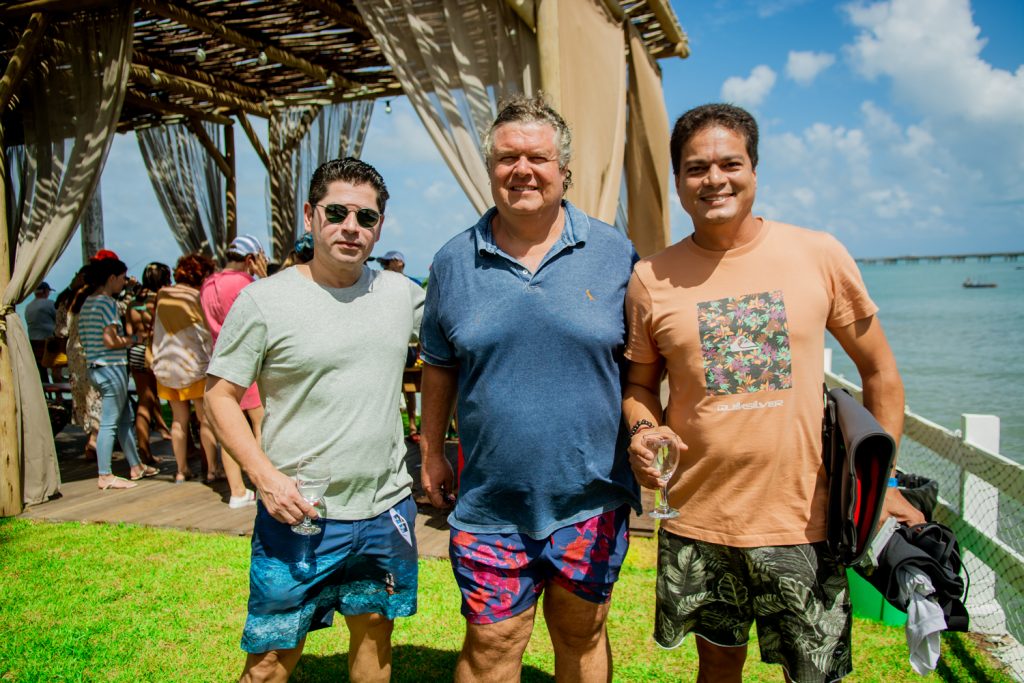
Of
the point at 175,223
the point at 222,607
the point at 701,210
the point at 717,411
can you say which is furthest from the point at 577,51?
the point at 175,223

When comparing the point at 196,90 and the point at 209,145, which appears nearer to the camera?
the point at 196,90

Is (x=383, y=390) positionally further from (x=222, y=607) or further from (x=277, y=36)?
(x=277, y=36)

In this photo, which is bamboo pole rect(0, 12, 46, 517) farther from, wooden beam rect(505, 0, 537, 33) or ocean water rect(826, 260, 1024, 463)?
ocean water rect(826, 260, 1024, 463)

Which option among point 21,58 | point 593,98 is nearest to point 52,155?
point 21,58

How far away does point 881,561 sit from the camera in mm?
1878

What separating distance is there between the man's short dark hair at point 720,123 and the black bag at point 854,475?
741mm

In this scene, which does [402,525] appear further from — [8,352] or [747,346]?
[8,352]

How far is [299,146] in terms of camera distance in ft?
33.7

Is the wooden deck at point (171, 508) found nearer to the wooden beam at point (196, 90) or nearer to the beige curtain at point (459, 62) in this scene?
the beige curtain at point (459, 62)

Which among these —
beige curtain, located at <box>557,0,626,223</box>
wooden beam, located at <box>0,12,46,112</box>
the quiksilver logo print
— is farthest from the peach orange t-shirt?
wooden beam, located at <box>0,12,46,112</box>

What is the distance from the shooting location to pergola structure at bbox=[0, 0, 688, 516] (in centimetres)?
446

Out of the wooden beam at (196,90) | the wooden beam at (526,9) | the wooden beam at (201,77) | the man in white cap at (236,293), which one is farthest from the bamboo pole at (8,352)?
the wooden beam at (526,9)

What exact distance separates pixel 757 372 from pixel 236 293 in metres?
4.15

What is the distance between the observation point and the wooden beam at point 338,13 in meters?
6.15
